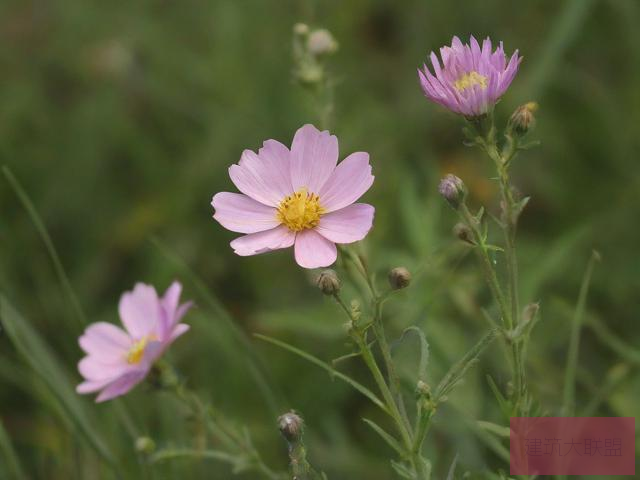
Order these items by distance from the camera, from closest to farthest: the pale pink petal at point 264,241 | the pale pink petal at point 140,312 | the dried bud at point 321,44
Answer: the pale pink petal at point 264,241 → the pale pink petal at point 140,312 → the dried bud at point 321,44

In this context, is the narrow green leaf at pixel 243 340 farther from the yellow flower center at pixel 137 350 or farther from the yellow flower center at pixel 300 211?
the yellow flower center at pixel 300 211

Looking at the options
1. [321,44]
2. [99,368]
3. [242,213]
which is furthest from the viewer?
[321,44]

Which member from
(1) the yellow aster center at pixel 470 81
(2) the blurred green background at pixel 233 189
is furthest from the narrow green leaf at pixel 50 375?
(1) the yellow aster center at pixel 470 81

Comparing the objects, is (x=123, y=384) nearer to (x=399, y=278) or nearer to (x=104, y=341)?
(x=104, y=341)

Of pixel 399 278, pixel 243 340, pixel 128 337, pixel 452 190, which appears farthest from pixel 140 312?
pixel 452 190

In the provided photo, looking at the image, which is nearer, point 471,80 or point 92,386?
point 471,80

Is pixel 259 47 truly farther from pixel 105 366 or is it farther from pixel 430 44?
Result: pixel 105 366

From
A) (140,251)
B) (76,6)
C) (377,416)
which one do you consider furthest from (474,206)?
(76,6)
